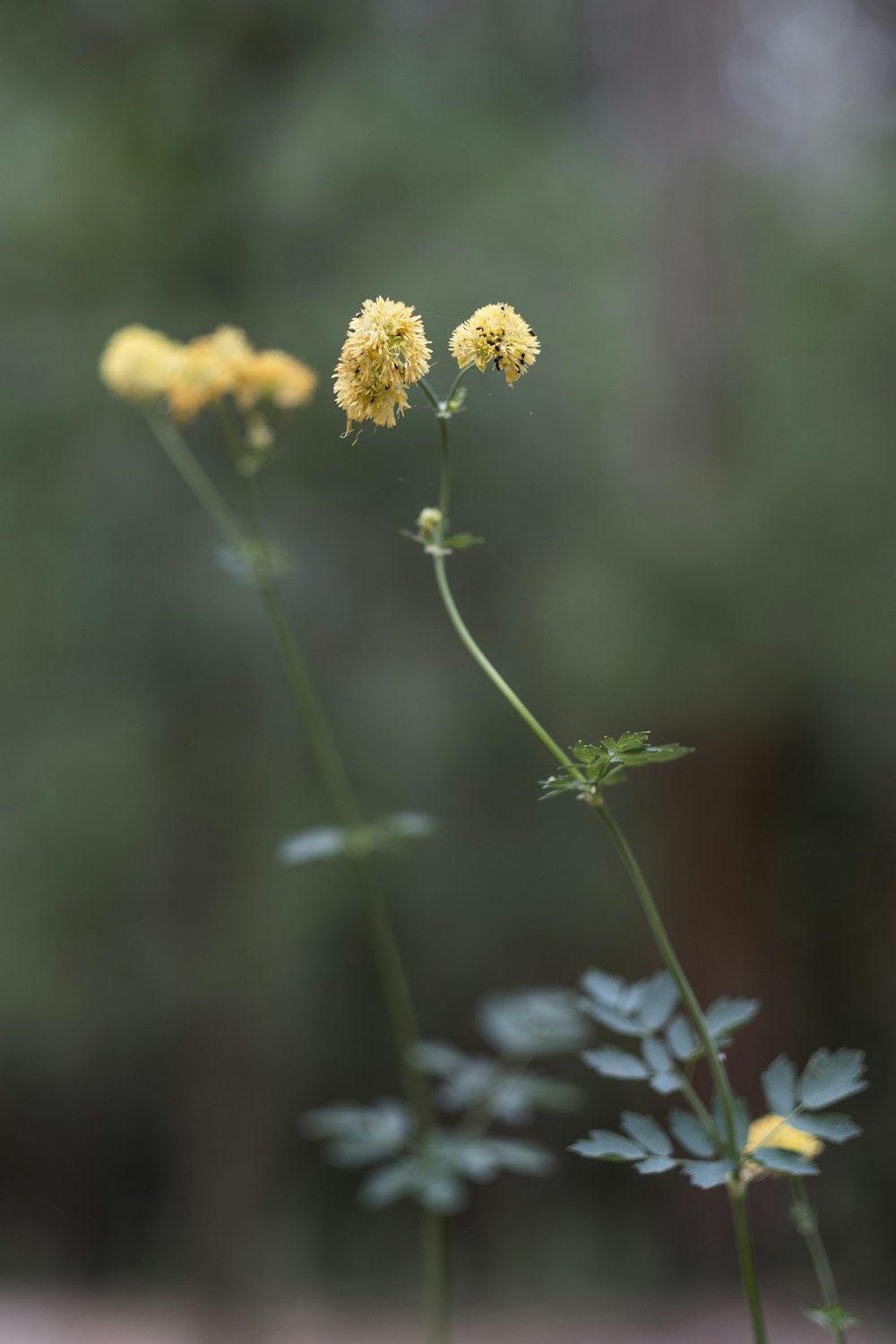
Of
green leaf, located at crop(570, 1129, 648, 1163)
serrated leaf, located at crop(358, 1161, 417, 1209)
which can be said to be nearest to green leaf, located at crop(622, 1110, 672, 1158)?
green leaf, located at crop(570, 1129, 648, 1163)

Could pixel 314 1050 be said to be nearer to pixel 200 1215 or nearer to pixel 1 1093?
pixel 200 1215

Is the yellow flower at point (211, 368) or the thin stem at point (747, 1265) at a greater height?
the yellow flower at point (211, 368)

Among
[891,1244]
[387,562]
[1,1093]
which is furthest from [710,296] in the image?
[1,1093]

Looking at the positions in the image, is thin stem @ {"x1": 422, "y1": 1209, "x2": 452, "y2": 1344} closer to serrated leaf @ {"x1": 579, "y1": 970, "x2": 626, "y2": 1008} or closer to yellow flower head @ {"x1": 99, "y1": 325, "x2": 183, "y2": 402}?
serrated leaf @ {"x1": 579, "y1": 970, "x2": 626, "y2": 1008}

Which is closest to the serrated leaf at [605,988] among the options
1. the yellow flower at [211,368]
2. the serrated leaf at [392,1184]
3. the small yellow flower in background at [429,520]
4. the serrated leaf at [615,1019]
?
the serrated leaf at [615,1019]

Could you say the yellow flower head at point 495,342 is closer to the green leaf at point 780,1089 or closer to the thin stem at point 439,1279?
the green leaf at point 780,1089

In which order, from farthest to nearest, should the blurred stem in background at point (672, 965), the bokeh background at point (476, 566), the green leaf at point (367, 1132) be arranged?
the bokeh background at point (476, 566) < the green leaf at point (367, 1132) < the blurred stem in background at point (672, 965)
